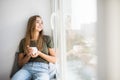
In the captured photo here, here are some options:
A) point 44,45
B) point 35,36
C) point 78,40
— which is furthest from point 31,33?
point 78,40

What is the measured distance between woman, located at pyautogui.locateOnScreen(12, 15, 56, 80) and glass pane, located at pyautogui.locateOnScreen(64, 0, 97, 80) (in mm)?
468

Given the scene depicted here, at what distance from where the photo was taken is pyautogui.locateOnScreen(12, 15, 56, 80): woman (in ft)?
5.55

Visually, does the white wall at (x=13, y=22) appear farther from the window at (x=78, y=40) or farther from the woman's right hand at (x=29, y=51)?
the window at (x=78, y=40)

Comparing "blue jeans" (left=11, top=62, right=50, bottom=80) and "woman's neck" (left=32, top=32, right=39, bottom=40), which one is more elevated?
"woman's neck" (left=32, top=32, right=39, bottom=40)

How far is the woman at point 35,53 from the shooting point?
1.69 metres

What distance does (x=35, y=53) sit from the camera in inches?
67.8

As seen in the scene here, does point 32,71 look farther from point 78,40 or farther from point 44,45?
point 78,40

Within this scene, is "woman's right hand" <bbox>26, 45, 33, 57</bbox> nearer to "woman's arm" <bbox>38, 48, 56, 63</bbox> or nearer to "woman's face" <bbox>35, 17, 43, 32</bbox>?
"woman's arm" <bbox>38, 48, 56, 63</bbox>

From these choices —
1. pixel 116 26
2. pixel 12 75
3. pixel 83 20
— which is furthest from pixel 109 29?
pixel 12 75

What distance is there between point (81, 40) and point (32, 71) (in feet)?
2.15

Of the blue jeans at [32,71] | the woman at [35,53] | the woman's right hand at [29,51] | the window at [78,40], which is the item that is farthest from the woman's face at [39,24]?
the window at [78,40]

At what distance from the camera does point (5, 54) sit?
1.81 metres

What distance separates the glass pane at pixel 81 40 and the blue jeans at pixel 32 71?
459mm

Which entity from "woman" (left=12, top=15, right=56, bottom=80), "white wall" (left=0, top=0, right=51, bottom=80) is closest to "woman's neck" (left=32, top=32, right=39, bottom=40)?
"woman" (left=12, top=15, right=56, bottom=80)
